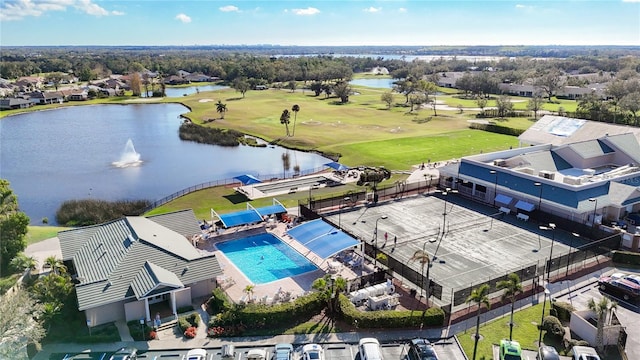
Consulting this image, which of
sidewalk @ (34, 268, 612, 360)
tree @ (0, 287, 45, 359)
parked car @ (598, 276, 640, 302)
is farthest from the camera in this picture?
parked car @ (598, 276, 640, 302)

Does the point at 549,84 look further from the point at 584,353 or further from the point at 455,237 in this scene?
the point at 584,353

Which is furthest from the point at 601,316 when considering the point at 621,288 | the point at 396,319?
the point at 396,319

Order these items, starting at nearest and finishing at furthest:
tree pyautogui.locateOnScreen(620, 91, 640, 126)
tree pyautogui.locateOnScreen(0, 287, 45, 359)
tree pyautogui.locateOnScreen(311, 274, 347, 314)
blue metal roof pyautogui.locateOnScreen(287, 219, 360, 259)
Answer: tree pyautogui.locateOnScreen(0, 287, 45, 359)
tree pyautogui.locateOnScreen(311, 274, 347, 314)
blue metal roof pyautogui.locateOnScreen(287, 219, 360, 259)
tree pyautogui.locateOnScreen(620, 91, 640, 126)

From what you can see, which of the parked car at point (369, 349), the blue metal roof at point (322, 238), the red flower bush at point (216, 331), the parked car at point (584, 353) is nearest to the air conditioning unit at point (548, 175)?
the blue metal roof at point (322, 238)

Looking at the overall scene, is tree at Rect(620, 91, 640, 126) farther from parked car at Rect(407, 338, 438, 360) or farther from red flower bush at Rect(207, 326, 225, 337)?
red flower bush at Rect(207, 326, 225, 337)

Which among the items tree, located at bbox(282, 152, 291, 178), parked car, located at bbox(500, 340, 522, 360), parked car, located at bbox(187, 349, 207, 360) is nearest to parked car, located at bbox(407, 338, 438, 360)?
parked car, located at bbox(500, 340, 522, 360)

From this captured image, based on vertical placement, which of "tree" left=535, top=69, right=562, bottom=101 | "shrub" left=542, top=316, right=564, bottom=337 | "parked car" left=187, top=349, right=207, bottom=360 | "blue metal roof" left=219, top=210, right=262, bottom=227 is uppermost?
"tree" left=535, top=69, right=562, bottom=101

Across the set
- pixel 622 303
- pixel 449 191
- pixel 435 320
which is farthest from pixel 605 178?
pixel 435 320

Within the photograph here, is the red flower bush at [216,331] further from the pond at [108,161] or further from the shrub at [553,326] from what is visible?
the pond at [108,161]
